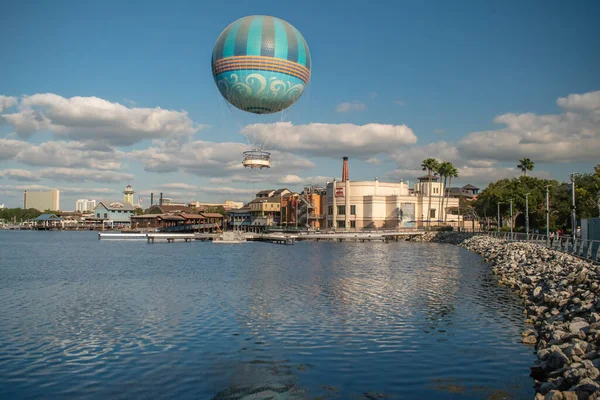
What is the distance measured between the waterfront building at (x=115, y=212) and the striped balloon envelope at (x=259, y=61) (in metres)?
138

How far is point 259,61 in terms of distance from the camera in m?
40.5

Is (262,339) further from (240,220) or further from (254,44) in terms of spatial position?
(240,220)

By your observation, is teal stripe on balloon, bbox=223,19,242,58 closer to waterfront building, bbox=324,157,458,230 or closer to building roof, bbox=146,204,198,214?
waterfront building, bbox=324,157,458,230

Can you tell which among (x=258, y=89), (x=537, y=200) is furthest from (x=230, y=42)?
(x=537, y=200)

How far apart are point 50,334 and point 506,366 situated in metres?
15.3

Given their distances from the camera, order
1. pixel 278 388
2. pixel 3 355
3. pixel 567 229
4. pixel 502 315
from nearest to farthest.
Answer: pixel 278 388
pixel 3 355
pixel 502 315
pixel 567 229

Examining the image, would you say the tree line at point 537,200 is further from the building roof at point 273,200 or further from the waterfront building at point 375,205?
the building roof at point 273,200

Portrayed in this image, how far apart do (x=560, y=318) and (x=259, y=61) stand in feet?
95.9

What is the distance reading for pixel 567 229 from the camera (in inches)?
2963

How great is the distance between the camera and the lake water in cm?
1323

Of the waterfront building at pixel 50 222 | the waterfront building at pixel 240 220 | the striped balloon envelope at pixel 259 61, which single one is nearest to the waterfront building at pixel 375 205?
the waterfront building at pixel 240 220

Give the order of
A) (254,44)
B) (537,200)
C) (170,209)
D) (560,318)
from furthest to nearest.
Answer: (170,209) → (537,200) → (254,44) → (560,318)

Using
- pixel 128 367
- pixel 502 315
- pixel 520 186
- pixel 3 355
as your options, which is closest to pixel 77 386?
pixel 128 367

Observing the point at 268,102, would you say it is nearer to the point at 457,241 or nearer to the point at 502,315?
the point at 502,315
